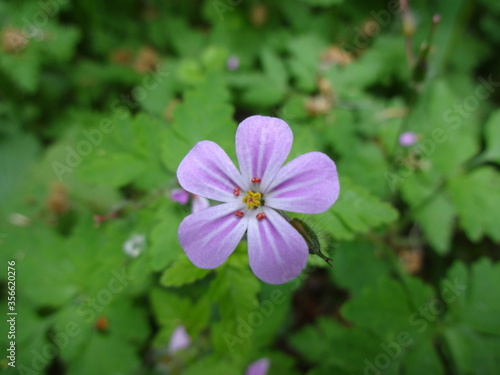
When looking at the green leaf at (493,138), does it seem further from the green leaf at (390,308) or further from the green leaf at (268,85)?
the green leaf at (268,85)

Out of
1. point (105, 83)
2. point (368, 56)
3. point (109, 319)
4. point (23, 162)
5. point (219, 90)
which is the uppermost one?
point (105, 83)

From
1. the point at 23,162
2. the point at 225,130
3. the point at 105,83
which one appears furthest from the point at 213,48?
the point at 23,162

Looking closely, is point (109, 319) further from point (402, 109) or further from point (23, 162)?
point (402, 109)

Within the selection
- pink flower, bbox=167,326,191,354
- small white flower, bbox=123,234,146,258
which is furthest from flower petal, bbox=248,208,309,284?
pink flower, bbox=167,326,191,354

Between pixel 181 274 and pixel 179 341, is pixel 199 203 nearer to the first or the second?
pixel 181 274

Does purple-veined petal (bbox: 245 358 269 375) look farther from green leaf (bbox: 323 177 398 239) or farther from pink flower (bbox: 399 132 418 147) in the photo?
pink flower (bbox: 399 132 418 147)

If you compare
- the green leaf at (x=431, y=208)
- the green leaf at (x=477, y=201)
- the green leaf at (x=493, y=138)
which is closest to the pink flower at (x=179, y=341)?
the green leaf at (x=431, y=208)
